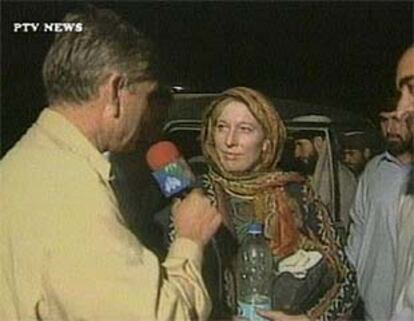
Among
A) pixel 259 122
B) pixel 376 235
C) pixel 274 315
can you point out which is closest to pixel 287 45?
pixel 259 122

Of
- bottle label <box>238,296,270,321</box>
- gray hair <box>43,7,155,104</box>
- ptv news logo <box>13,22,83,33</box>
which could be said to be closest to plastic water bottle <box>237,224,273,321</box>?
bottle label <box>238,296,270,321</box>

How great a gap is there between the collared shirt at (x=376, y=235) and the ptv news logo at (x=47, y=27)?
0.58 metres

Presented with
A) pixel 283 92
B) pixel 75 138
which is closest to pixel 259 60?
pixel 283 92

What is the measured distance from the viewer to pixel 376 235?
1.89 m

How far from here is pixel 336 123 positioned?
1865 millimetres

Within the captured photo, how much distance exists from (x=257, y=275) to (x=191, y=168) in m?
0.22

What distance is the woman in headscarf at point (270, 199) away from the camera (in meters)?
1.85

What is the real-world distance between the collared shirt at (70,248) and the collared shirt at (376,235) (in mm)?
295

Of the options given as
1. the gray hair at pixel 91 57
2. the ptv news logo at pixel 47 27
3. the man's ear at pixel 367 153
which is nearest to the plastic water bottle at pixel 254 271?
the man's ear at pixel 367 153

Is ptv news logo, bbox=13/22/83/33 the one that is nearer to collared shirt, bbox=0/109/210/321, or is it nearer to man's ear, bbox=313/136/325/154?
collared shirt, bbox=0/109/210/321

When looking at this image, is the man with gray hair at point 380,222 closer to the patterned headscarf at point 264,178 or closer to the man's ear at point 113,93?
the patterned headscarf at point 264,178

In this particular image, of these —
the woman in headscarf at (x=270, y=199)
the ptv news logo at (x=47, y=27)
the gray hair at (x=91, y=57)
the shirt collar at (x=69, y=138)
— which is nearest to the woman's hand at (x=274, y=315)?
the woman in headscarf at (x=270, y=199)

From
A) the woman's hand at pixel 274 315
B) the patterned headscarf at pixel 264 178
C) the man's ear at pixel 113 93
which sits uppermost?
the man's ear at pixel 113 93

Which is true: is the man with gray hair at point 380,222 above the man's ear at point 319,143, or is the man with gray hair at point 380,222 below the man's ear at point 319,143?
A: below
